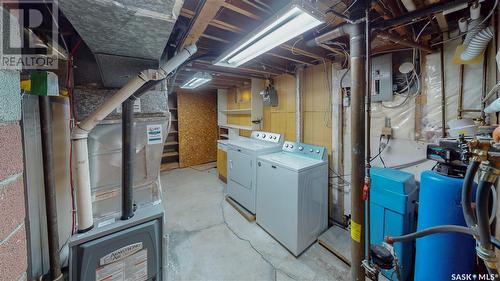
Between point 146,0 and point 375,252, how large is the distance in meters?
1.64

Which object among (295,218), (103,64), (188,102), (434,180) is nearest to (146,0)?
(103,64)

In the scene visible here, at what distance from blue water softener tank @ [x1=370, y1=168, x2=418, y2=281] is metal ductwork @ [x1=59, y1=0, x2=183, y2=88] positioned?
2.01m

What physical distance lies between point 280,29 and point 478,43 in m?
A: 1.45

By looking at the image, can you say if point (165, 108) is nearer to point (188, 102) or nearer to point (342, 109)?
point (342, 109)

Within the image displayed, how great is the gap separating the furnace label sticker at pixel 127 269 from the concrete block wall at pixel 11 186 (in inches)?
13.7

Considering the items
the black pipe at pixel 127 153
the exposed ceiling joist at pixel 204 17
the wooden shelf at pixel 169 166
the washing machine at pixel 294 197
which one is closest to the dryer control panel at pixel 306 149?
the washing machine at pixel 294 197

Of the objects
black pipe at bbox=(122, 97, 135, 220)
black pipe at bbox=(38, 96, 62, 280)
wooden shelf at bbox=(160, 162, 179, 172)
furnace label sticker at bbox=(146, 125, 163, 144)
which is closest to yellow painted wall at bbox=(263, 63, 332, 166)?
furnace label sticker at bbox=(146, 125, 163, 144)

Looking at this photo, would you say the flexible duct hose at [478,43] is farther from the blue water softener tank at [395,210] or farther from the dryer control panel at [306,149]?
the dryer control panel at [306,149]

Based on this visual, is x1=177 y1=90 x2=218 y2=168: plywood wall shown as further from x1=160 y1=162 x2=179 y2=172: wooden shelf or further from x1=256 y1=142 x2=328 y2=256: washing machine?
x1=256 y1=142 x2=328 y2=256: washing machine

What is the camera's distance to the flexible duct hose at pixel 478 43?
1379mm

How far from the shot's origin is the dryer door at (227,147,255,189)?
2920 millimetres

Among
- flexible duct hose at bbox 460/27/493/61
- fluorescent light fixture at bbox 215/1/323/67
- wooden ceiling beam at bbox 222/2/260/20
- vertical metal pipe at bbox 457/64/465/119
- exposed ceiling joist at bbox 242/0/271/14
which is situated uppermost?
exposed ceiling joist at bbox 242/0/271/14

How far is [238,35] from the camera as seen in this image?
1.79m

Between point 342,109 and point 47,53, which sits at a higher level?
point 47,53
